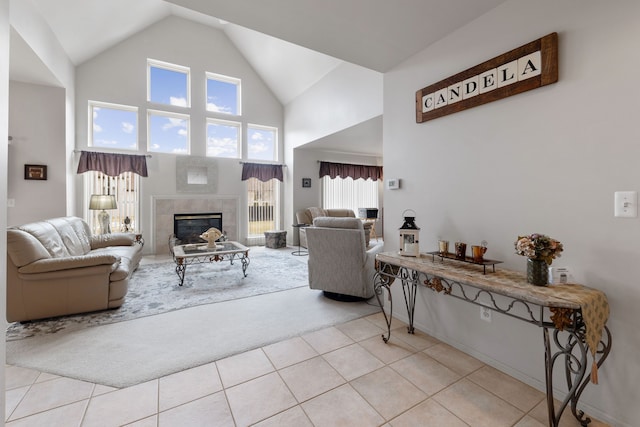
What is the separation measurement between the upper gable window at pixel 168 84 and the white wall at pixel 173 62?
12 centimetres

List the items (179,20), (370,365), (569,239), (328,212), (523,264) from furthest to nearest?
(328,212), (179,20), (370,365), (523,264), (569,239)

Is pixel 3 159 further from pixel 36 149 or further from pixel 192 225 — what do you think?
pixel 192 225

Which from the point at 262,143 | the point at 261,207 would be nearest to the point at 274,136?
the point at 262,143

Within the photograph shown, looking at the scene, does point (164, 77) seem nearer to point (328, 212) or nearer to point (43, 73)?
point (43, 73)

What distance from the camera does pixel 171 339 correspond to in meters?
2.27

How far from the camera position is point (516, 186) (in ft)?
5.74

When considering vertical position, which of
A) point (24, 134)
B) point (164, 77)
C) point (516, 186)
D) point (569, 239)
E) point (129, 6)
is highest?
point (129, 6)

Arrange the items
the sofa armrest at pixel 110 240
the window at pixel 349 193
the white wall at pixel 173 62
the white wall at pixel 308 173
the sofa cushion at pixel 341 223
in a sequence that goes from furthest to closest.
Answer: the window at pixel 349 193
the white wall at pixel 308 173
the white wall at pixel 173 62
the sofa armrest at pixel 110 240
the sofa cushion at pixel 341 223

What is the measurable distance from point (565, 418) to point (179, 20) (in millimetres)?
8629

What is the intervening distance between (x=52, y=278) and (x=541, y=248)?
12.8 ft

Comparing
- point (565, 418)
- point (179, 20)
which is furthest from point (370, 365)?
point (179, 20)

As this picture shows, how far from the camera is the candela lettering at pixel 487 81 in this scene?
5.40 ft

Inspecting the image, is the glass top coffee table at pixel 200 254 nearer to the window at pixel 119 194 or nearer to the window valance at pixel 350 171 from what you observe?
the window at pixel 119 194

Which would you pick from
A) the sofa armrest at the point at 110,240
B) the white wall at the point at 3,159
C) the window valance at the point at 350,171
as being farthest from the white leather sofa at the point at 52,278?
the window valance at the point at 350,171
